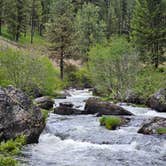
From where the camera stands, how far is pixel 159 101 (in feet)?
130

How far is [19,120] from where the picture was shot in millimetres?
21781

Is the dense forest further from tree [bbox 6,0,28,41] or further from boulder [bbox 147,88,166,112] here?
boulder [bbox 147,88,166,112]

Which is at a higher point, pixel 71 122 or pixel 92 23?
pixel 92 23

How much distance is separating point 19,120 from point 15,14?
217 ft

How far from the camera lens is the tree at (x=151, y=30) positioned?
2732 inches

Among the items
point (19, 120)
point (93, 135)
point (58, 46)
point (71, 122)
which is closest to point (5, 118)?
point (19, 120)

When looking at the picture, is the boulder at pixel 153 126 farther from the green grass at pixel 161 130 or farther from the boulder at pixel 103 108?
the boulder at pixel 103 108

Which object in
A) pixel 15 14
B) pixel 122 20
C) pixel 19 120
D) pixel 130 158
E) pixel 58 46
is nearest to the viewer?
pixel 130 158

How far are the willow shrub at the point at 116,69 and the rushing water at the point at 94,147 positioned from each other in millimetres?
17792

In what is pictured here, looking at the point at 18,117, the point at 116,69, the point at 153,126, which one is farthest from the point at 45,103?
the point at 18,117

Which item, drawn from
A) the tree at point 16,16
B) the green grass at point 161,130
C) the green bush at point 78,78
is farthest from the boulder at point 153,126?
the tree at point 16,16

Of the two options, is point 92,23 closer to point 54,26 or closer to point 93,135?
point 54,26

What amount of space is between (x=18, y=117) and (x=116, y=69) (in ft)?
89.7

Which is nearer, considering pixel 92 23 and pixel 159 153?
pixel 159 153
